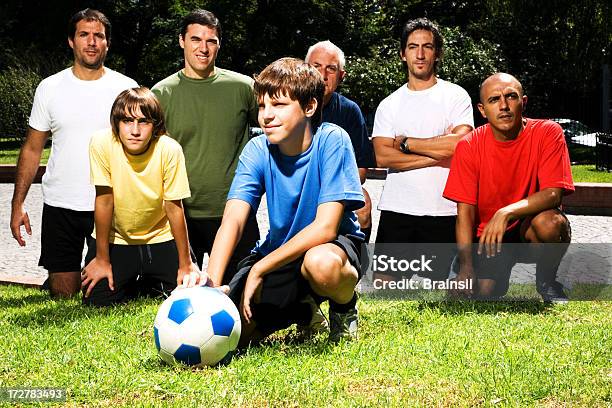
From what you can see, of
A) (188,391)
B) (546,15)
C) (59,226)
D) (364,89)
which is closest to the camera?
(188,391)

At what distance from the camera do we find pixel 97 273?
6734 millimetres

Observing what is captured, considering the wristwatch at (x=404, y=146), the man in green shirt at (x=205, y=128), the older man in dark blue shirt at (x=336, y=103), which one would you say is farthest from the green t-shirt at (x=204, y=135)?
the wristwatch at (x=404, y=146)

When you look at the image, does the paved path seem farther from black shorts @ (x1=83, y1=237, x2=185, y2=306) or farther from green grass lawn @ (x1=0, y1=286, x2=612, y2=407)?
green grass lawn @ (x1=0, y1=286, x2=612, y2=407)

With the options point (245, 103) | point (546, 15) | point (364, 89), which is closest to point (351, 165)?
point (245, 103)

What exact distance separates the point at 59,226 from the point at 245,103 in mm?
1855

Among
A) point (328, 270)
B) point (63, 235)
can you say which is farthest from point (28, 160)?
point (328, 270)

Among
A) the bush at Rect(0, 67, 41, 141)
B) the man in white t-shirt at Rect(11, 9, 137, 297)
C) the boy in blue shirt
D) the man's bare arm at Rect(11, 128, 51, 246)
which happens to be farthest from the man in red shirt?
the bush at Rect(0, 67, 41, 141)

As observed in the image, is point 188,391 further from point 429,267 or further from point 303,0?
point 303,0

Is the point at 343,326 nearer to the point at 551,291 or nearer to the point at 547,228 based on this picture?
the point at 547,228

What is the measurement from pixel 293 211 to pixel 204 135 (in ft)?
6.90

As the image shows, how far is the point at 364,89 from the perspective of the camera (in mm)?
33219

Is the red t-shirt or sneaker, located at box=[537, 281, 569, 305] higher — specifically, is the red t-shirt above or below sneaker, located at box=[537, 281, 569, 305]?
above

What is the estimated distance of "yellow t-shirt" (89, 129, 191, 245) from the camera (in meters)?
6.68

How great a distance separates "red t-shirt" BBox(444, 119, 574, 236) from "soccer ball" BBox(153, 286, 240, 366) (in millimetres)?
2614
